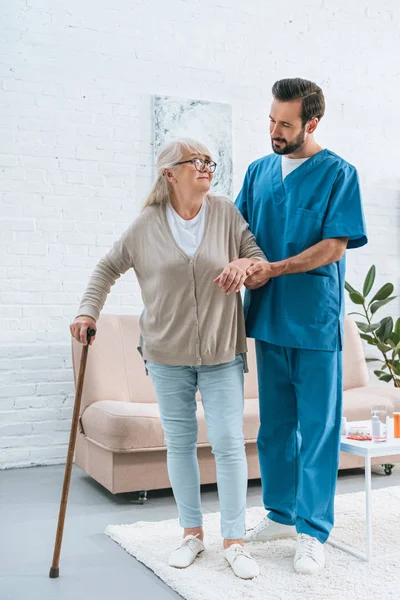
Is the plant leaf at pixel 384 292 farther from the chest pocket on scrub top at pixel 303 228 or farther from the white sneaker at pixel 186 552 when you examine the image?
the white sneaker at pixel 186 552

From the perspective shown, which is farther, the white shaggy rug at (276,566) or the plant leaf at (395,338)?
the plant leaf at (395,338)

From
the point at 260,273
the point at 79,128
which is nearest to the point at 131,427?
the point at 260,273

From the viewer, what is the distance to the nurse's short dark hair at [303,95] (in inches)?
92.0

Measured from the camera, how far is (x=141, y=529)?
2.72 m

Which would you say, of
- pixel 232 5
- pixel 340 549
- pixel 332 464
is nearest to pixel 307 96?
pixel 332 464

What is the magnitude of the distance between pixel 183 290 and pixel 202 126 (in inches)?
93.1

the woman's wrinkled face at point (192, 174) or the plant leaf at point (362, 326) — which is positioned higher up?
the woman's wrinkled face at point (192, 174)

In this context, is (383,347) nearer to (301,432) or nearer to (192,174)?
(301,432)

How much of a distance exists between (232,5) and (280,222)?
2631 mm

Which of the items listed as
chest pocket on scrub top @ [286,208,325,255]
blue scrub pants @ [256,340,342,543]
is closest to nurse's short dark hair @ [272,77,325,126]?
chest pocket on scrub top @ [286,208,325,255]

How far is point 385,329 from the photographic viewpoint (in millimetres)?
4496

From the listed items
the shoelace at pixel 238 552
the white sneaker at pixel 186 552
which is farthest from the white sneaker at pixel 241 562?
the white sneaker at pixel 186 552

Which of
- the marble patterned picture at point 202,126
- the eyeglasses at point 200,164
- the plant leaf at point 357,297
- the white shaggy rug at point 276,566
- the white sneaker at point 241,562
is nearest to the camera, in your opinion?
the white shaggy rug at point 276,566

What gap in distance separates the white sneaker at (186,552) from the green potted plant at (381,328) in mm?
2418
